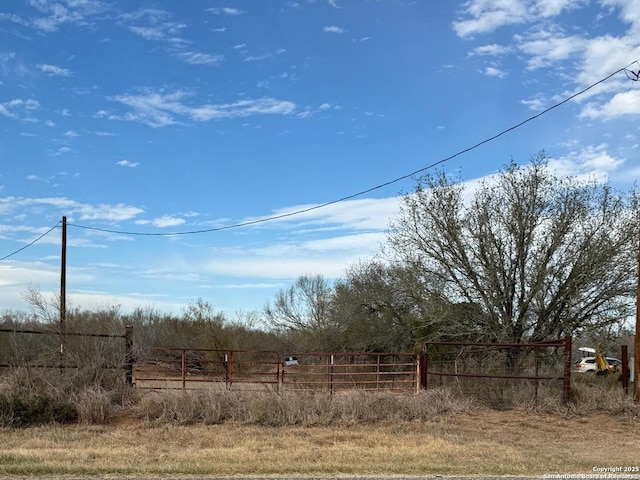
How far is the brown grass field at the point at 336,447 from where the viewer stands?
9172 mm

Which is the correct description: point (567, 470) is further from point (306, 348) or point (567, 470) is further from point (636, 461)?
point (306, 348)

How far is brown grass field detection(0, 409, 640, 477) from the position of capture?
9172mm

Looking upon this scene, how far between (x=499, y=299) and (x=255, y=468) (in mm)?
15886

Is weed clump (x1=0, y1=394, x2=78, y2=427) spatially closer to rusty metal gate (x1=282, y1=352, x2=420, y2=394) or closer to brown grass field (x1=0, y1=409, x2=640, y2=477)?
brown grass field (x1=0, y1=409, x2=640, y2=477)

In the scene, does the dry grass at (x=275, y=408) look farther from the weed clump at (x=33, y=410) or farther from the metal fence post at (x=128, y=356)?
the weed clump at (x=33, y=410)

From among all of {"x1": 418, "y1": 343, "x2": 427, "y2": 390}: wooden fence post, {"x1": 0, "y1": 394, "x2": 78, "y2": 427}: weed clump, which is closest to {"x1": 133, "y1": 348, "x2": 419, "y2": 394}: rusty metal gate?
{"x1": 418, "y1": 343, "x2": 427, "y2": 390}: wooden fence post

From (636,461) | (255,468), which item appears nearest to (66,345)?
(255,468)

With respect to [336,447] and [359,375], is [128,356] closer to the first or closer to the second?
[336,447]

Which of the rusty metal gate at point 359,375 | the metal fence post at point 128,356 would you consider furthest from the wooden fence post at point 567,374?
the metal fence post at point 128,356

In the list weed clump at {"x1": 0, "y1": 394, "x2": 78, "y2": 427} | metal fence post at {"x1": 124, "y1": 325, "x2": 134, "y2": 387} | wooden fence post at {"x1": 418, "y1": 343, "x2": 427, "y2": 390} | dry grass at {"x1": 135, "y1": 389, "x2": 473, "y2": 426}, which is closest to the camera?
weed clump at {"x1": 0, "y1": 394, "x2": 78, "y2": 427}

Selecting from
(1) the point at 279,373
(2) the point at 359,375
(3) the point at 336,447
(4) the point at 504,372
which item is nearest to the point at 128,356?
(1) the point at 279,373

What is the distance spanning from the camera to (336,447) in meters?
11.3

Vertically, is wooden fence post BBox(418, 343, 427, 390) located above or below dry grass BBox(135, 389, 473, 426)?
above

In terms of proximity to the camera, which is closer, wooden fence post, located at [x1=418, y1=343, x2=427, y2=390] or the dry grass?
the dry grass
